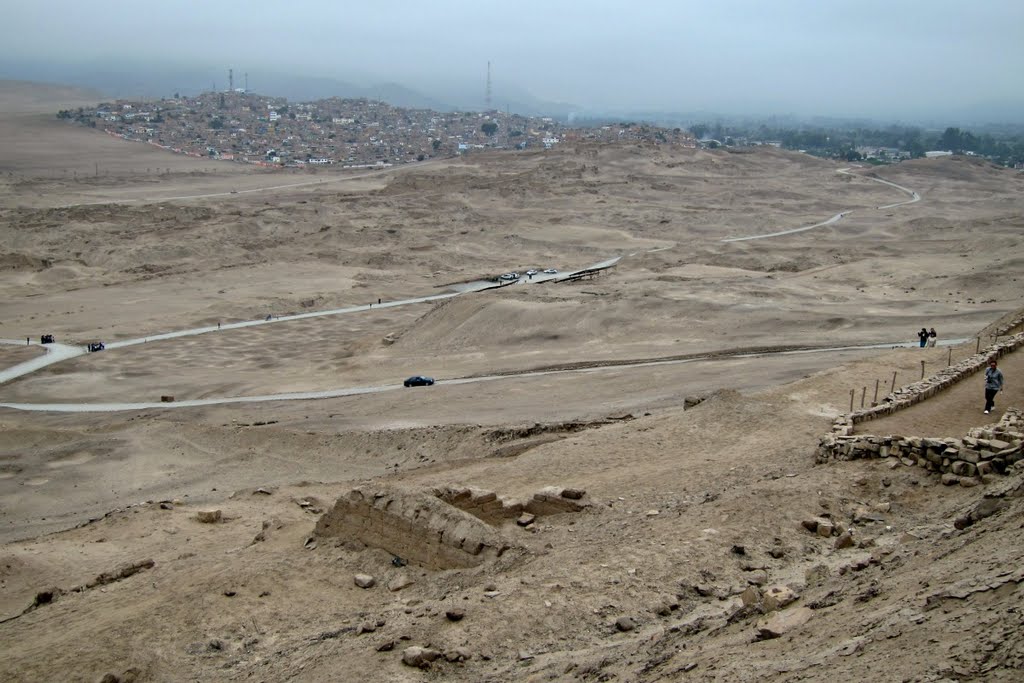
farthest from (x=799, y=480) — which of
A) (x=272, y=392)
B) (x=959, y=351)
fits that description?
(x=272, y=392)

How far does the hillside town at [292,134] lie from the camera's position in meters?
141

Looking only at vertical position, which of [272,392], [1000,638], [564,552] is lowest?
[272,392]

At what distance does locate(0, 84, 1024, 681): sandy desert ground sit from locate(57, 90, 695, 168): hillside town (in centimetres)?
7490

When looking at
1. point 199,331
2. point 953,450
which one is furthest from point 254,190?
point 953,450

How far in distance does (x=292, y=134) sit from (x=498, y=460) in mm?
152747

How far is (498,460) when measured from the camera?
1962 centimetres

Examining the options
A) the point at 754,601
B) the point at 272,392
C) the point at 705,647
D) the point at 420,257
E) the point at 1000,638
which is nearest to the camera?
the point at 1000,638

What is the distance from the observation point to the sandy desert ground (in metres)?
10.0

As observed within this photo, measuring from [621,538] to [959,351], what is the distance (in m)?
16.2

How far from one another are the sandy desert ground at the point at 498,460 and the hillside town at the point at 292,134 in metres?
74.9

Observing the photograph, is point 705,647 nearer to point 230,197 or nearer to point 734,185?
point 230,197

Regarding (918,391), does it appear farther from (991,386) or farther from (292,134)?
(292,134)

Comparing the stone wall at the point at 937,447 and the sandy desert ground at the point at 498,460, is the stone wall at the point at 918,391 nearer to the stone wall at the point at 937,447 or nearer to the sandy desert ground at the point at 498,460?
the stone wall at the point at 937,447

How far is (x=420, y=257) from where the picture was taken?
208ft
